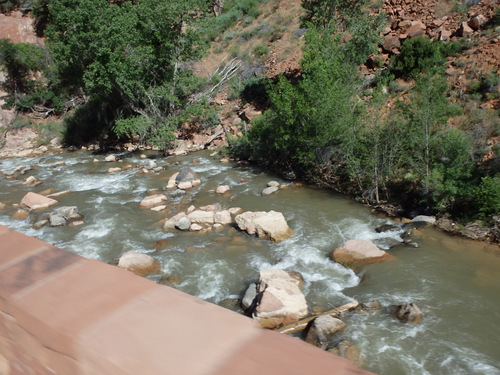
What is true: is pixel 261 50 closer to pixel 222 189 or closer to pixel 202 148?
pixel 202 148

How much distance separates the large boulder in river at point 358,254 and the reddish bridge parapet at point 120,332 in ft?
23.0

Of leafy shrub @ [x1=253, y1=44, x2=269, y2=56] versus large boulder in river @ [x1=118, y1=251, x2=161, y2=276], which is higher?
leafy shrub @ [x1=253, y1=44, x2=269, y2=56]

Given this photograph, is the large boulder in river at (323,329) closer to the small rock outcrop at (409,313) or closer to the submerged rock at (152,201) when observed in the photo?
the small rock outcrop at (409,313)

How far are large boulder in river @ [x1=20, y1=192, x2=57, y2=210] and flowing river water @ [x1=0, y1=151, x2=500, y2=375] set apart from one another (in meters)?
0.37

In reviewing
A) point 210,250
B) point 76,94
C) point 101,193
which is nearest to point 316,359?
point 210,250

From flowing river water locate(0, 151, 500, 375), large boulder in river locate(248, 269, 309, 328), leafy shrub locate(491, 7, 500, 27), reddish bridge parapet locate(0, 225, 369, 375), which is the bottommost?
flowing river water locate(0, 151, 500, 375)

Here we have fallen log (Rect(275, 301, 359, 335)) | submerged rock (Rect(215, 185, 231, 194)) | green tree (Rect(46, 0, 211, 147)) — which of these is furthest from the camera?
green tree (Rect(46, 0, 211, 147))

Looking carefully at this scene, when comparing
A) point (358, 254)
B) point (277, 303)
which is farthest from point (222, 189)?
point (277, 303)

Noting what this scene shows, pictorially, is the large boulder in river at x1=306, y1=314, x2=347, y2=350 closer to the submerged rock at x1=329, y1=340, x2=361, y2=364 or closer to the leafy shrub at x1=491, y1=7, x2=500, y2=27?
the submerged rock at x1=329, y1=340, x2=361, y2=364

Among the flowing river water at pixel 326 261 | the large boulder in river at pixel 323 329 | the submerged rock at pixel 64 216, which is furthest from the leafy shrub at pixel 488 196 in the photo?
the submerged rock at pixel 64 216

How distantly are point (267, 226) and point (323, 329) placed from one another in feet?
12.2

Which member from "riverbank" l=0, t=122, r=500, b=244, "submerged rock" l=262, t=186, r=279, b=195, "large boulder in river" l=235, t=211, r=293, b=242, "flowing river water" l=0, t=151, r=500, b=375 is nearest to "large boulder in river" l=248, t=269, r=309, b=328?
"flowing river water" l=0, t=151, r=500, b=375

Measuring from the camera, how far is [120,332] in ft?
4.31

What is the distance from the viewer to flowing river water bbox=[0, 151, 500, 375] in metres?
5.63
